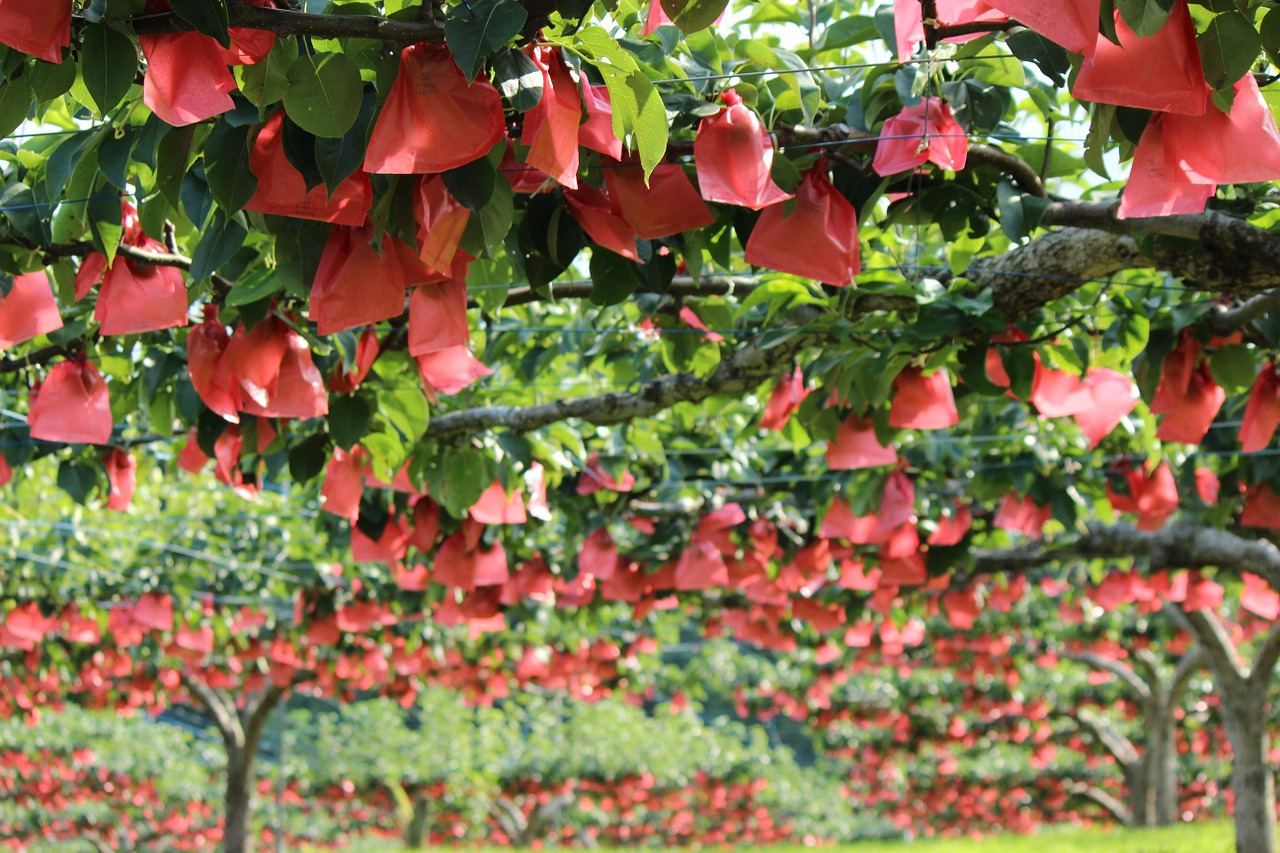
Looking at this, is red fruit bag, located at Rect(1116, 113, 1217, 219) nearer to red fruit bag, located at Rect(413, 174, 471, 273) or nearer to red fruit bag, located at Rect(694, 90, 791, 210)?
red fruit bag, located at Rect(694, 90, 791, 210)

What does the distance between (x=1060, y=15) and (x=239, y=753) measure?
9.41m

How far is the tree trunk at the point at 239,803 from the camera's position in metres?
8.65

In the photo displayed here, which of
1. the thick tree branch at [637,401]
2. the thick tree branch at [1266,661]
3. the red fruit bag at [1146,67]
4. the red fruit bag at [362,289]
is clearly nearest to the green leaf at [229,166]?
the red fruit bag at [362,289]

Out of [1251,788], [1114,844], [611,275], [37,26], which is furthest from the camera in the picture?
[1114,844]

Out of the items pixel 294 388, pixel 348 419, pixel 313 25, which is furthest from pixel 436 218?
pixel 348 419

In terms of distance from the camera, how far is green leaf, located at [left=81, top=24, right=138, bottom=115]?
1176 millimetres

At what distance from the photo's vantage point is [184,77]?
116cm

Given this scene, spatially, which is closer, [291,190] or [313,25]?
[313,25]

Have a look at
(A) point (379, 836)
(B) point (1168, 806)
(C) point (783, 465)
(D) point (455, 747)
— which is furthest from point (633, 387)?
(A) point (379, 836)

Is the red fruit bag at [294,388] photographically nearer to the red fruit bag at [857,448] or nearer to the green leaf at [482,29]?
the green leaf at [482,29]

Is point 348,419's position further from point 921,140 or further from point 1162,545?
point 1162,545

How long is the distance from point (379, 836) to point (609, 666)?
34.6ft

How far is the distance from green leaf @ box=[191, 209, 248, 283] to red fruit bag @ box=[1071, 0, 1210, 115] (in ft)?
3.45

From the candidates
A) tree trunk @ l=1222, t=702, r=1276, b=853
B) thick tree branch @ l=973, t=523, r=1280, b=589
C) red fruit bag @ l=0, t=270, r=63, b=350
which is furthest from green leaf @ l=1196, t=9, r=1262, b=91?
tree trunk @ l=1222, t=702, r=1276, b=853
